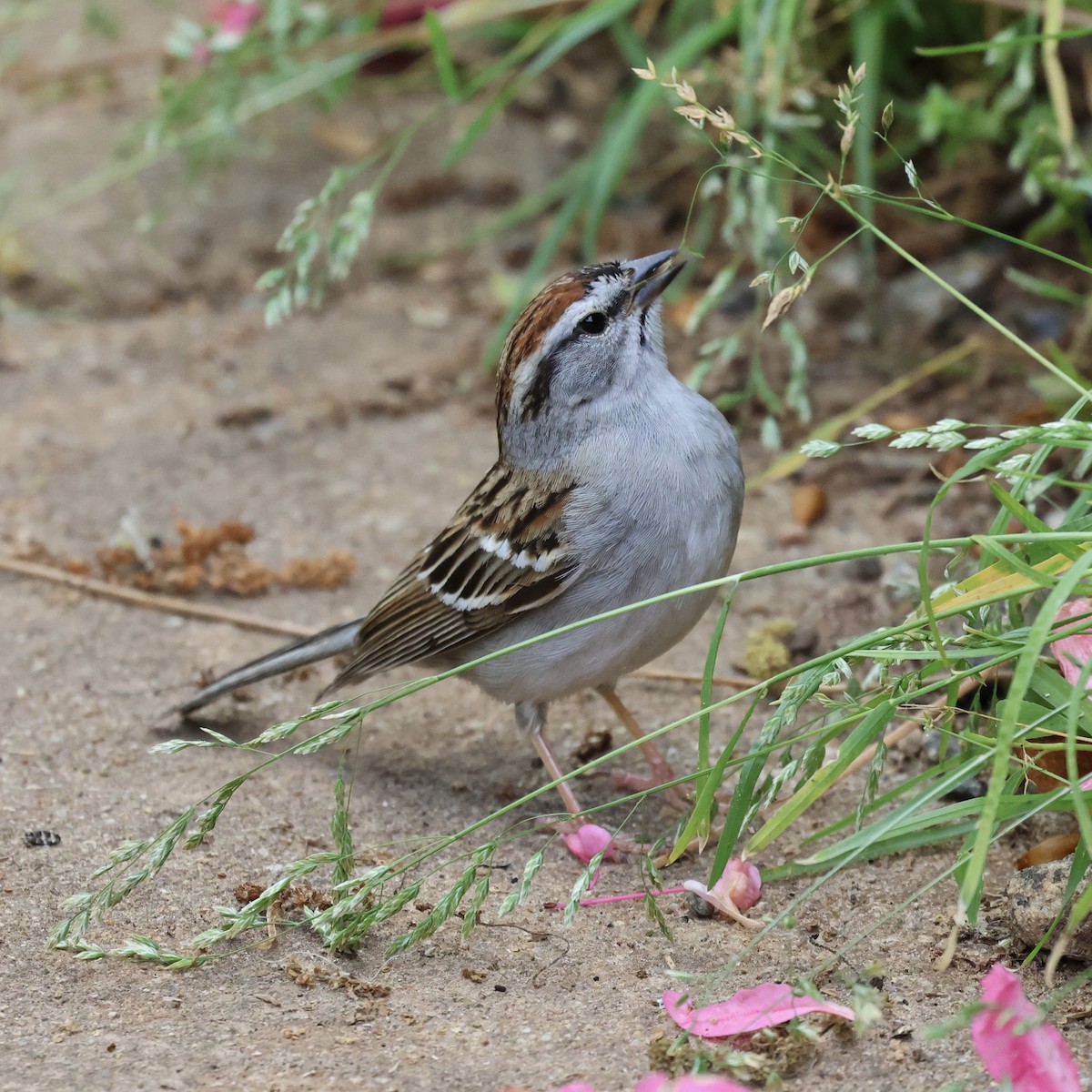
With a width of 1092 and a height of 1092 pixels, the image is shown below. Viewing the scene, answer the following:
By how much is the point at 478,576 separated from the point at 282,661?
613 mm

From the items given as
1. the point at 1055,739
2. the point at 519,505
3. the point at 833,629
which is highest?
the point at 519,505

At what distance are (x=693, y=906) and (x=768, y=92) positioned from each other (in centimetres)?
271

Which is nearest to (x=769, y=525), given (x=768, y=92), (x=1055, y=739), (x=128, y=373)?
(x=768, y=92)

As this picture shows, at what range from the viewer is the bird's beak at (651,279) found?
3586 mm

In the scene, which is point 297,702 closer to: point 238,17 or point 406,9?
point 238,17

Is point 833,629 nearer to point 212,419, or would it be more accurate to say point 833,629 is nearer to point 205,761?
point 205,761

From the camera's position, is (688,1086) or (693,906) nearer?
(688,1086)

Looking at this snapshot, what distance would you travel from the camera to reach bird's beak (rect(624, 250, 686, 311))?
3.59 m

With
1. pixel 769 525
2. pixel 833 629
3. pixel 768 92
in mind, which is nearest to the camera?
pixel 833 629

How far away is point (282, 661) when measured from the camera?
3934 millimetres

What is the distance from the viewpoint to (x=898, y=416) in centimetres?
520

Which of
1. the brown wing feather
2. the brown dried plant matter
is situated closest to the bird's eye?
the brown wing feather

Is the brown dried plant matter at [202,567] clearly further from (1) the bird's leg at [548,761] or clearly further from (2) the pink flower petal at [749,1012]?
(2) the pink flower petal at [749,1012]

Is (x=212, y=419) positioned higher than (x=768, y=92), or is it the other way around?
(x=768, y=92)
